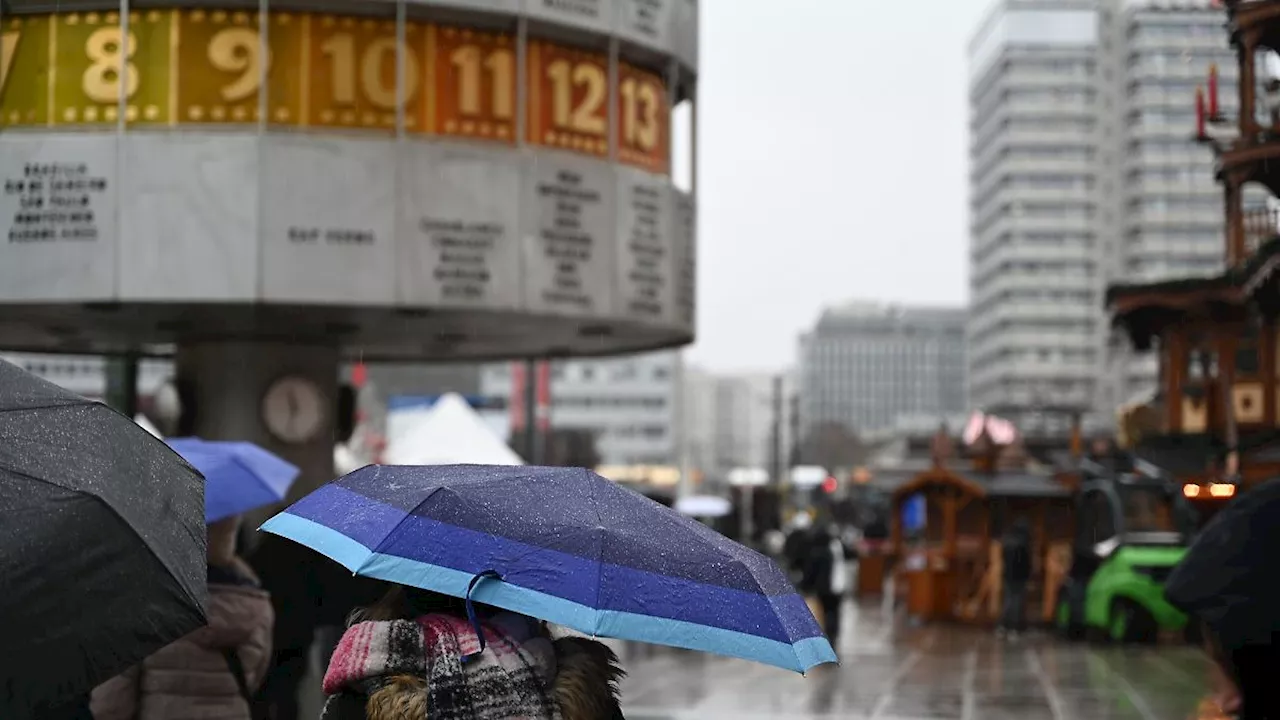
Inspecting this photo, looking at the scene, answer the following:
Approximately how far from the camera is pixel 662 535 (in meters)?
4.92

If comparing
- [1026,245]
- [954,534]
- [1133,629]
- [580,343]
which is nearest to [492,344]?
[580,343]

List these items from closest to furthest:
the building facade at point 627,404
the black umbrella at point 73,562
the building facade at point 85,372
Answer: the black umbrella at point 73,562 → the building facade at point 85,372 → the building facade at point 627,404

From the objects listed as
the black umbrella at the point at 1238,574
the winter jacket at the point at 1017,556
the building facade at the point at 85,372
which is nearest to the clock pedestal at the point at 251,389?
the black umbrella at the point at 1238,574

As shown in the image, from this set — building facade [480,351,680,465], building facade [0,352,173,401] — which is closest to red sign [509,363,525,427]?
Answer: building facade [0,352,173,401]

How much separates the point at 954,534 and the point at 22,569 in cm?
3003

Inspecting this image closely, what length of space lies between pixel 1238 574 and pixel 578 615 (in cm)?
372

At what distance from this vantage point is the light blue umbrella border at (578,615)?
4.60m

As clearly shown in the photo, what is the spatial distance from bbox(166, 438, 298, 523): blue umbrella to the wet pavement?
8.11m

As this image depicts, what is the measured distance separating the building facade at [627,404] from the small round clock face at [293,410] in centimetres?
15755

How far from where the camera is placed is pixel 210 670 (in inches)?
302

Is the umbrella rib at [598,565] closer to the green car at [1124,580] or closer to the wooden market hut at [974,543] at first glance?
the green car at [1124,580]

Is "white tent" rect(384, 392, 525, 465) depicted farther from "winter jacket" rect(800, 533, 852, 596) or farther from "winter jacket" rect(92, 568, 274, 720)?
"winter jacket" rect(92, 568, 274, 720)

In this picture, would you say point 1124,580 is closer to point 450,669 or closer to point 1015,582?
point 1015,582

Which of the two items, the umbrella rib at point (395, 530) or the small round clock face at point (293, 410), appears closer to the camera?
the umbrella rib at point (395, 530)
